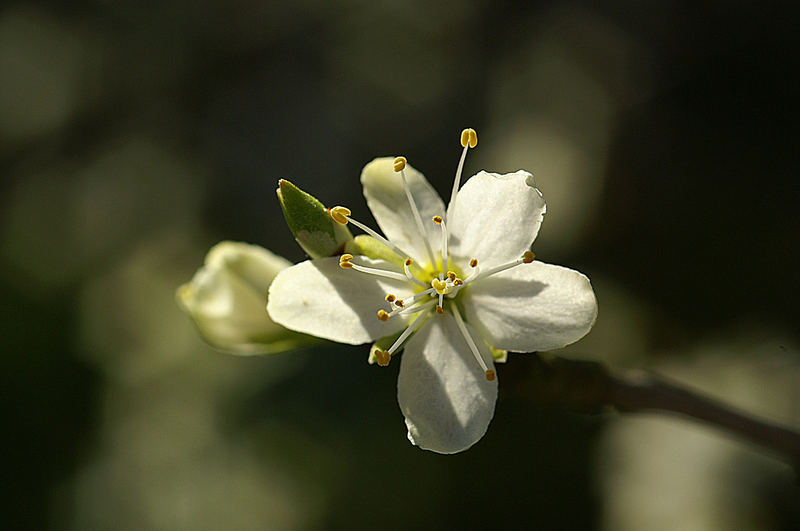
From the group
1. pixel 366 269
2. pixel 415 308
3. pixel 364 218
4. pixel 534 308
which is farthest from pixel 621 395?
pixel 364 218

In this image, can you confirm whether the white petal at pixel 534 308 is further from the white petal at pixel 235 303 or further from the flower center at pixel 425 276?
the white petal at pixel 235 303

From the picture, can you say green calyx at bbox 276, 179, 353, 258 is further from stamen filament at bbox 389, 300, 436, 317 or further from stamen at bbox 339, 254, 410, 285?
stamen filament at bbox 389, 300, 436, 317

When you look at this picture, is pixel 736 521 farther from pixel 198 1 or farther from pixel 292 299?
pixel 198 1

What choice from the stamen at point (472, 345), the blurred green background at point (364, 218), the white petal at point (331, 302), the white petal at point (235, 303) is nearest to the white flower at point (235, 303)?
the white petal at point (235, 303)

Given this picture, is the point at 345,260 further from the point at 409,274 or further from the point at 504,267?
the point at 504,267

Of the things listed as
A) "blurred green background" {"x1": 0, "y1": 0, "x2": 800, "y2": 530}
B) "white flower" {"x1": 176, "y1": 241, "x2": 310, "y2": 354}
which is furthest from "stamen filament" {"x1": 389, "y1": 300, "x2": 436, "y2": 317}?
"blurred green background" {"x1": 0, "y1": 0, "x2": 800, "y2": 530}
